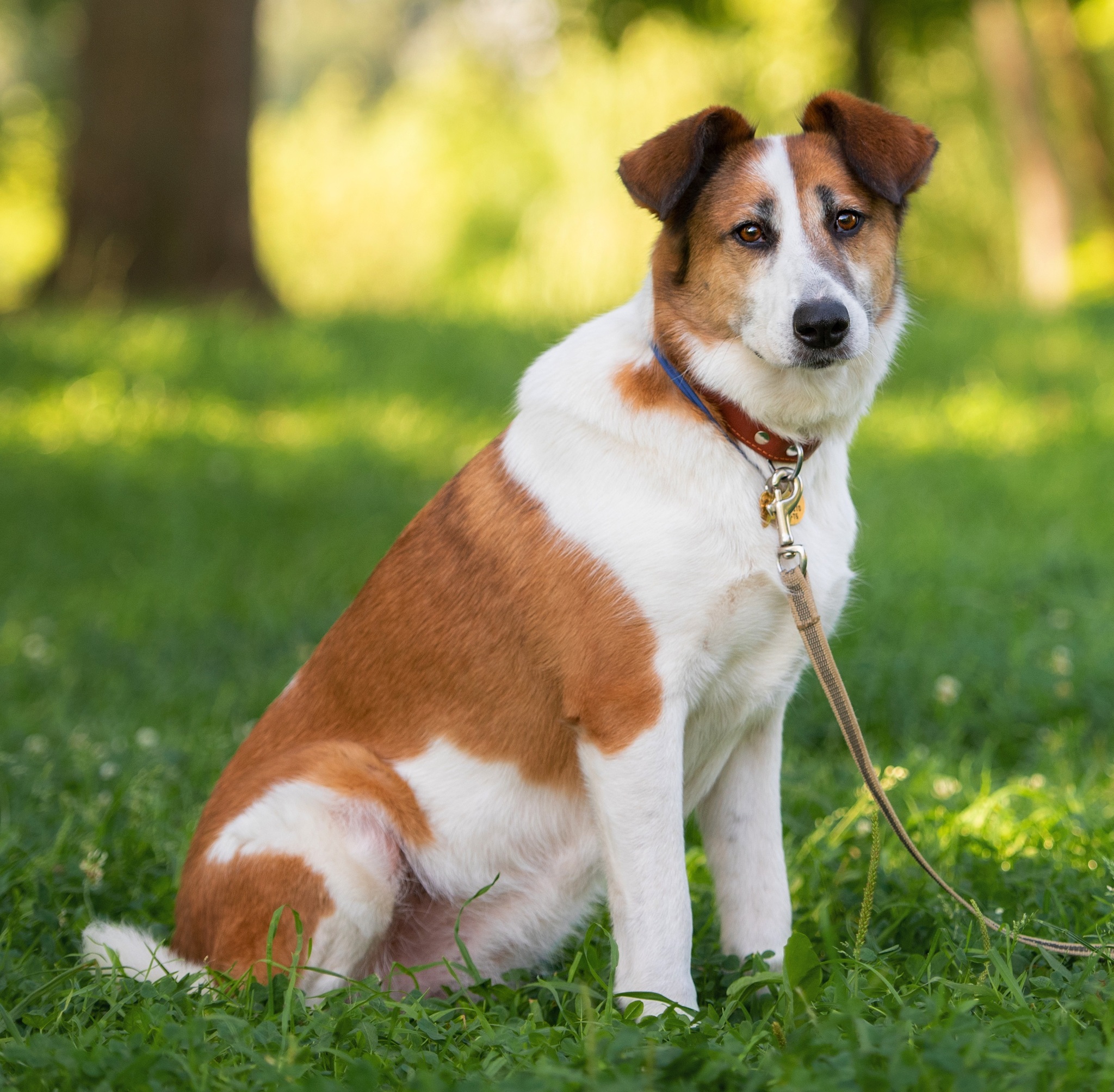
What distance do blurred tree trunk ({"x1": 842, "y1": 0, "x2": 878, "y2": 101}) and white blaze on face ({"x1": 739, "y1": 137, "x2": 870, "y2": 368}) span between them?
11.4 meters

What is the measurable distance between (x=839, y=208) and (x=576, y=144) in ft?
49.9

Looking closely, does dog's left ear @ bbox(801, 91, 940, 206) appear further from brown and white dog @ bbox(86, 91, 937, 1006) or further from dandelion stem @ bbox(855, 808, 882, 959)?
dandelion stem @ bbox(855, 808, 882, 959)

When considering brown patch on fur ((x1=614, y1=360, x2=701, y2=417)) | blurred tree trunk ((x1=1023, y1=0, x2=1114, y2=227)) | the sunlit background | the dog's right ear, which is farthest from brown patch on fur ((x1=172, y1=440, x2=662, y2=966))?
blurred tree trunk ((x1=1023, y1=0, x2=1114, y2=227))

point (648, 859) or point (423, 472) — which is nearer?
point (648, 859)

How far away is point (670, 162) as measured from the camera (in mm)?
2615

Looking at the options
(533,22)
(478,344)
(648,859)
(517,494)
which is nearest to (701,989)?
(648,859)

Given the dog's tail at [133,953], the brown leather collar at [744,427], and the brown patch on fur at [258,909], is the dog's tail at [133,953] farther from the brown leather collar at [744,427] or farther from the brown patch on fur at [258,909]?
the brown leather collar at [744,427]

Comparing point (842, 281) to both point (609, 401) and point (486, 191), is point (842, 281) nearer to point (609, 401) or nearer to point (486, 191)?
point (609, 401)

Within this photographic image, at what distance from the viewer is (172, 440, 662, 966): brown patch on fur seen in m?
2.49

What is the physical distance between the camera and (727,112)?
2.64 metres

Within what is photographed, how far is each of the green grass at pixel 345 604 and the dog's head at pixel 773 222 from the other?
129 cm

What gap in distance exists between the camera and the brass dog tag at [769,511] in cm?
253

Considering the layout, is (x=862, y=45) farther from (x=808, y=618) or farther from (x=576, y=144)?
(x=808, y=618)

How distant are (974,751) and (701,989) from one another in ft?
6.08
